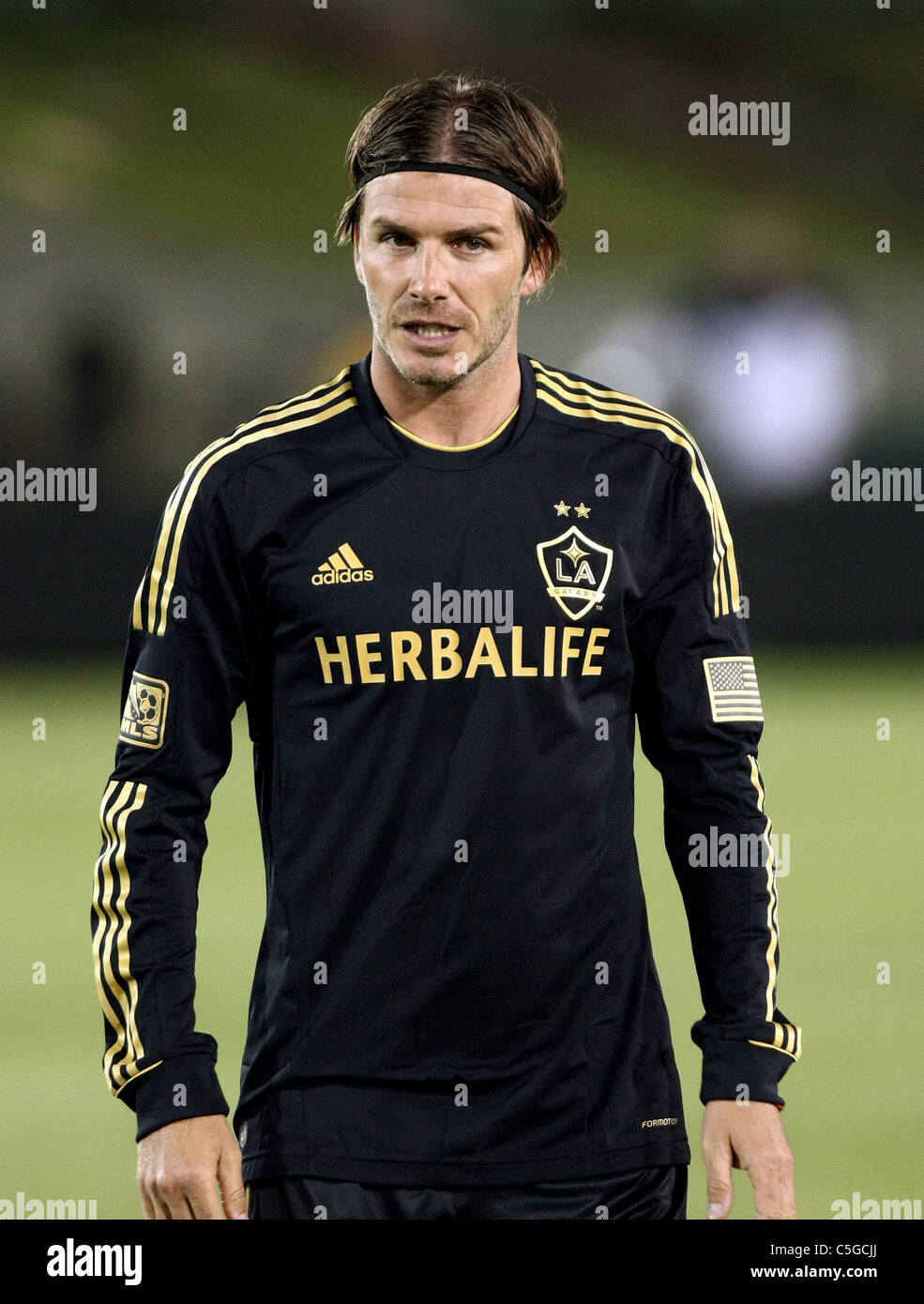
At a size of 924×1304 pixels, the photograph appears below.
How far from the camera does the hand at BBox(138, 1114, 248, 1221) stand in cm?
230

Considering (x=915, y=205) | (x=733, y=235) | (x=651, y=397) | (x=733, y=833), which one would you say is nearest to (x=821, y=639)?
(x=651, y=397)

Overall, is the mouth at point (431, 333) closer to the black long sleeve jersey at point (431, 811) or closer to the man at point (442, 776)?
the man at point (442, 776)

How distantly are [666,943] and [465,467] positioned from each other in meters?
4.95

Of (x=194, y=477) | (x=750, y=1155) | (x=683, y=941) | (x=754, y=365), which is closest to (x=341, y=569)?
(x=194, y=477)

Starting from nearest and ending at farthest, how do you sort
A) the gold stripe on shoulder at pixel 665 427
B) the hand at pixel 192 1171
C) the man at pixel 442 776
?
the hand at pixel 192 1171 < the man at pixel 442 776 < the gold stripe on shoulder at pixel 665 427

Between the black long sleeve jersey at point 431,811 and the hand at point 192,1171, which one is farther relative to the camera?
the black long sleeve jersey at point 431,811

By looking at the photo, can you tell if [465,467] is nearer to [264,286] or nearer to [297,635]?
[297,635]

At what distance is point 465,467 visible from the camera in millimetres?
2559

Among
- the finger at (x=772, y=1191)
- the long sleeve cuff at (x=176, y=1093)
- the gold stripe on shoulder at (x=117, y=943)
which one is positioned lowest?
the finger at (x=772, y=1191)

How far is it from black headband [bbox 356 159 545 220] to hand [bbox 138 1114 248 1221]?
1278 mm

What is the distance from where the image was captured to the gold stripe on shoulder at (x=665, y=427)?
2.65m

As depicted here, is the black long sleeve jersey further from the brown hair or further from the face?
the brown hair

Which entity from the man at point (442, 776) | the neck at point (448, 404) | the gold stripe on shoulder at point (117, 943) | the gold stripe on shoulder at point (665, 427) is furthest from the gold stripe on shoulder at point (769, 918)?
the gold stripe on shoulder at point (117, 943)

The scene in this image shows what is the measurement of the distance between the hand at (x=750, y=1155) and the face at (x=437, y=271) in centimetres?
106
